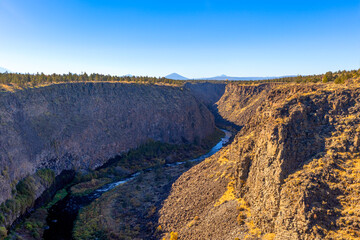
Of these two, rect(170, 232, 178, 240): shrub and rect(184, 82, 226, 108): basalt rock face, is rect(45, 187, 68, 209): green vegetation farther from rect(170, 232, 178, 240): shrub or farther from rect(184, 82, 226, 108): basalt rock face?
rect(184, 82, 226, 108): basalt rock face

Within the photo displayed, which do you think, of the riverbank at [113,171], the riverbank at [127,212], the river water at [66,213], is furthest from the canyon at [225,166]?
the riverbank at [113,171]

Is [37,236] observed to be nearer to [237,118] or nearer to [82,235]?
[82,235]

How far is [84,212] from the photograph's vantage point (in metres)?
46.0

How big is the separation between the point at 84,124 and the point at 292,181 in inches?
2421

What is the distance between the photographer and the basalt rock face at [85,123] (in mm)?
50312

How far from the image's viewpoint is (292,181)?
24938mm

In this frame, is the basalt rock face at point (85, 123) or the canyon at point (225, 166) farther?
the basalt rock face at point (85, 123)

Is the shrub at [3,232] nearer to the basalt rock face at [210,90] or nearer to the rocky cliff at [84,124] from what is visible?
the rocky cliff at [84,124]

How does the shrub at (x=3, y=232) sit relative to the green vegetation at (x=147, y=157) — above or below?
above

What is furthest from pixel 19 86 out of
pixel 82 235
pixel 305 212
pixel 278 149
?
pixel 305 212

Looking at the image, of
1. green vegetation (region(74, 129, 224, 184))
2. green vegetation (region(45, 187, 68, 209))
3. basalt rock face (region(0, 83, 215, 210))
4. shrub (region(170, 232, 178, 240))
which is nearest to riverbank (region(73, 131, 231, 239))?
shrub (region(170, 232, 178, 240))

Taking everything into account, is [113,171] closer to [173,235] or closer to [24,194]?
[24,194]

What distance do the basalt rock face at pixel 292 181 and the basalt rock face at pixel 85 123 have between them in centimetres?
3476

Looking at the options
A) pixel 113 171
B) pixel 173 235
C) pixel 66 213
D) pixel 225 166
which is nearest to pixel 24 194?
pixel 66 213
